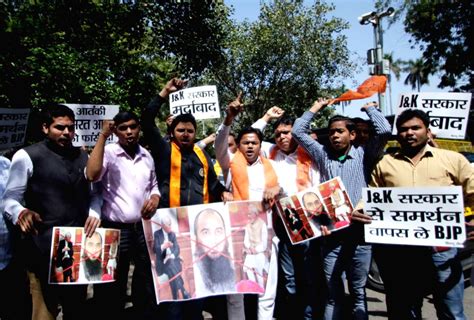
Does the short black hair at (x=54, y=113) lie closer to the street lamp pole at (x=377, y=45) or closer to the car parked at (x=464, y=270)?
the car parked at (x=464, y=270)

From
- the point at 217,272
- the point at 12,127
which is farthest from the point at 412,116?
the point at 12,127

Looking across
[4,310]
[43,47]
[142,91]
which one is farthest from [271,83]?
[4,310]

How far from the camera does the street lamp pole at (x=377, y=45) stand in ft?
37.4

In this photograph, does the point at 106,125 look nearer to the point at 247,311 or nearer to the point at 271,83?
the point at 247,311

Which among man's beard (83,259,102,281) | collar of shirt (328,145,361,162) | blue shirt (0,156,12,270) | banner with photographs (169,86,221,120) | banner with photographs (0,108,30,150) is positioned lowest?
man's beard (83,259,102,281)

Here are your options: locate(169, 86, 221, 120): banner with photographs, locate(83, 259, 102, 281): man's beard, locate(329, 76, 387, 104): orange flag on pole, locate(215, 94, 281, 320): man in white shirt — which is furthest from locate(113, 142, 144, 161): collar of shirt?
locate(169, 86, 221, 120): banner with photographs

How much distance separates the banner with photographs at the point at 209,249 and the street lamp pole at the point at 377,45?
8697 mm

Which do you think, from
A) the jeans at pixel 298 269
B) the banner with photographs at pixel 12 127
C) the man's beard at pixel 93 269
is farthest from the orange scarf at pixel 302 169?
the banner with photographs at pixel 12 127

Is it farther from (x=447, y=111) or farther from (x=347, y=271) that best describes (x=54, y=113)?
(x=447, y=111)

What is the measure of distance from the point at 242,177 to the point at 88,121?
7.66 feet

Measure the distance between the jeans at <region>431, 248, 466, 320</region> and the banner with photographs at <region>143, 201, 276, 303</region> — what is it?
124 cm

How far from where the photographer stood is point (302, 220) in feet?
12.6

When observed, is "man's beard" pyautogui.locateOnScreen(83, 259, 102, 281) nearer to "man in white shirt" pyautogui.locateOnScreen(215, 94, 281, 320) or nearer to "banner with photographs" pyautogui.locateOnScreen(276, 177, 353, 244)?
"man in white shirt" pyautogui.locateOnScreen(215, 94, 281, 320)

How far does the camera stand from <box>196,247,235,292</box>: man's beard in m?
3.49
